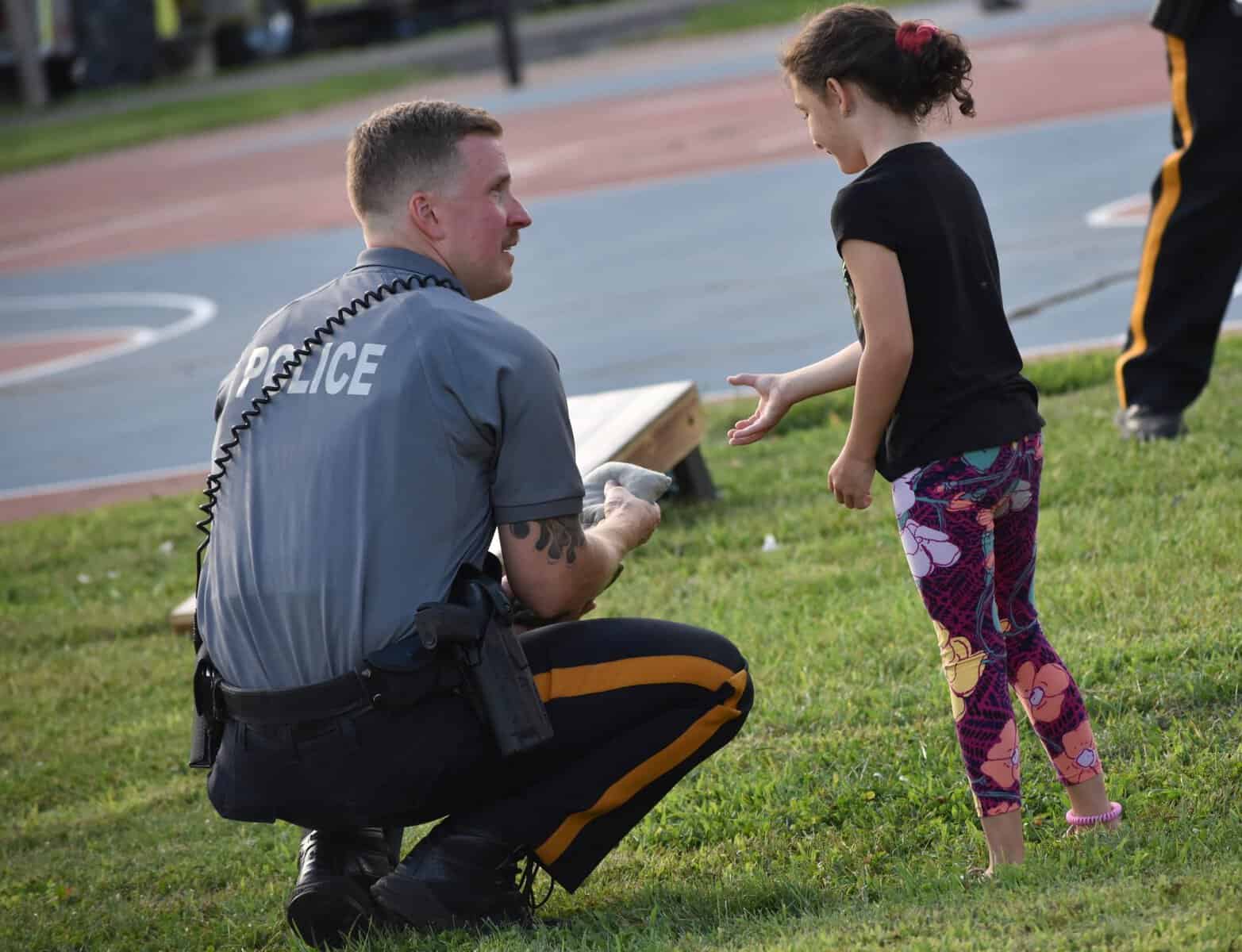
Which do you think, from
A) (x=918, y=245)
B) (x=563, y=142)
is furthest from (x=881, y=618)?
(x=563, y=142)

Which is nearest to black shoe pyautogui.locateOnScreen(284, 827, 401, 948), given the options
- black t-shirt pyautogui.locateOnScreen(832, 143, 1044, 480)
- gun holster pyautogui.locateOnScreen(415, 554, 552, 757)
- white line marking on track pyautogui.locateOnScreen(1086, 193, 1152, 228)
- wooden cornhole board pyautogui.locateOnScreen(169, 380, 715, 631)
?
gun holster pyautogui.locateOnScreen(415, 554, 552, 757)

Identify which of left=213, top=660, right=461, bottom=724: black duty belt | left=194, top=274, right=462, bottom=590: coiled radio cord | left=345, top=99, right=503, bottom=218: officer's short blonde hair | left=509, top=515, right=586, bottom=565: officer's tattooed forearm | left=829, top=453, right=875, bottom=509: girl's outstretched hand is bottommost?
left=213, top=660, right=461, bottom=724: black duty belt

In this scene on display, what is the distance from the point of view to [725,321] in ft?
33.3

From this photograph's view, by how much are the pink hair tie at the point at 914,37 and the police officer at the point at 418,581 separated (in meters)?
0.83

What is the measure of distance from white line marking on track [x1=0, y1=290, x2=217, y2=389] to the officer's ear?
32.0 ft

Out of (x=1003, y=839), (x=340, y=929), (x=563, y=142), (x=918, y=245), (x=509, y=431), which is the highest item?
(x=918, y=245)

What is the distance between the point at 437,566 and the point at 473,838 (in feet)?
1.82

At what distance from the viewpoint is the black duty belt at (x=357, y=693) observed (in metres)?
3.17

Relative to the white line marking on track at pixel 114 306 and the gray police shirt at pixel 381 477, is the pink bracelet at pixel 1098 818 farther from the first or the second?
the white line marking on track at pixel 114 306

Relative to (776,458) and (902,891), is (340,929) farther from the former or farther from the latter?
(776,458)

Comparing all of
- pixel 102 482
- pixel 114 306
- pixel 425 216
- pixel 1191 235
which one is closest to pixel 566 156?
pixel 114 306

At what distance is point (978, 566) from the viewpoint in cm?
321

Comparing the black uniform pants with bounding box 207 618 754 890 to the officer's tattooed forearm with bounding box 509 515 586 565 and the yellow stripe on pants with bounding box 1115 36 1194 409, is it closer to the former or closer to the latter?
the officer's tattooed forearm with bounding box 509 515 586 565

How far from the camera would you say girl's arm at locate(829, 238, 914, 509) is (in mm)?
3104
